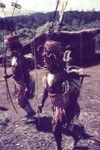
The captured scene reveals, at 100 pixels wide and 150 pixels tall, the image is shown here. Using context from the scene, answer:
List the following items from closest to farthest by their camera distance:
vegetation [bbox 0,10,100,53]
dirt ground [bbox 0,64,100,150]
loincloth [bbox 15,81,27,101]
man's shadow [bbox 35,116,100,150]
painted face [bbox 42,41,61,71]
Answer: painted face [bbox 42,41,61,71] → man's shadow [bbox 35,116,100,150] → dirt ground [bbox 0,64,100,150] → loincloth [bbox 15,81,27,101] → vegetation [bbox 0,10,100,53]

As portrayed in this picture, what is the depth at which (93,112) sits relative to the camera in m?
9.64

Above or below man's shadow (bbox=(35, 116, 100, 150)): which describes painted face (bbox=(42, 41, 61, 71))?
above

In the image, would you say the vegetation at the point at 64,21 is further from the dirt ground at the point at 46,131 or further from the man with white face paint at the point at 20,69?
the man with white face paint at the point at 20,69

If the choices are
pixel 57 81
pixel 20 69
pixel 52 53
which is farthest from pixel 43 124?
pixel 52 53

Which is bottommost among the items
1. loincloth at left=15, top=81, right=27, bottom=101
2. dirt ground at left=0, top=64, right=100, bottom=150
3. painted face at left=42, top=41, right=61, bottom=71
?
dirt ground at left=0, top=64, right=100, bottom=150

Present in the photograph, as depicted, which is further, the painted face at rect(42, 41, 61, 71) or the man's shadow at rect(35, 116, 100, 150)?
the man's shadow at rect(35, 116, 100, 150)

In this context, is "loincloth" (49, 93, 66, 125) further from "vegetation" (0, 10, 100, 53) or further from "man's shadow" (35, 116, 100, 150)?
"vegetation" (0, 10, 100, 53)

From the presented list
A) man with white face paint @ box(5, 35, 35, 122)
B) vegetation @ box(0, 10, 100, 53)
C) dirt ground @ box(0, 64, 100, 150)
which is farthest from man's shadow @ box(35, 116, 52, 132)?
vegetation @ box(0, 10, 100, 53)

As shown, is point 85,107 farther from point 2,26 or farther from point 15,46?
point 2,26

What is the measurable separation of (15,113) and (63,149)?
2852 millimetres

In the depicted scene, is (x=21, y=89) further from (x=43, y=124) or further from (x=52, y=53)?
(x=52, y=53)

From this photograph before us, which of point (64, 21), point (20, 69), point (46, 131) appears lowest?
point (46, 131)

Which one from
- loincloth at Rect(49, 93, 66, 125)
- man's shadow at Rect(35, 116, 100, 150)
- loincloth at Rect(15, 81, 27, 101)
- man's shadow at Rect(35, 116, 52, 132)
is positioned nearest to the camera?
loincloth at Rect(49, 93, 66, 125)

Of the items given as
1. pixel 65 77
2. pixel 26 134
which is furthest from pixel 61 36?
pixel 65 77
